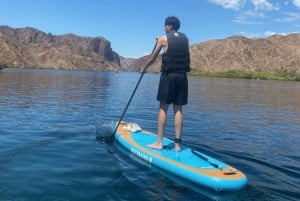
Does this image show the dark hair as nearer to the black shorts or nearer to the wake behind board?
the black shorts

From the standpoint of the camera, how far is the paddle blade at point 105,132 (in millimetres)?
13272

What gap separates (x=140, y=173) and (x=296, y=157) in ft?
18.9

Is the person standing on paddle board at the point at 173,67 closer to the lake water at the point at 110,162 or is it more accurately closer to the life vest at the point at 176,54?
the life vest at the point at 176,54

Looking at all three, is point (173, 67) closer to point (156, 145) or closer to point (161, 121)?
point (161, 121)

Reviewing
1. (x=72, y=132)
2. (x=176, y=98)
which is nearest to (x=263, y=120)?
(x=72, y=132)

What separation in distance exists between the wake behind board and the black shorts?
1.38m

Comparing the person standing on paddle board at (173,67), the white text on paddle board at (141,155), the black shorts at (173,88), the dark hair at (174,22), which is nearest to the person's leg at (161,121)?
the person standing on paddle board at (173,67)

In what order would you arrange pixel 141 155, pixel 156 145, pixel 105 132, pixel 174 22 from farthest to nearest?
1. pixel 105 132
2. pixel 156 145
3. pixel 141 155
4. pixel 174 22

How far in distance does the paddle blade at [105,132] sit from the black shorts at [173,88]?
11.0 feet

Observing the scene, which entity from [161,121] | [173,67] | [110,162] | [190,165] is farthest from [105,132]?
[190,165]

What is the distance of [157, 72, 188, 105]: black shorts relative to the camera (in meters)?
10.4

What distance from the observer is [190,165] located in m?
9.48

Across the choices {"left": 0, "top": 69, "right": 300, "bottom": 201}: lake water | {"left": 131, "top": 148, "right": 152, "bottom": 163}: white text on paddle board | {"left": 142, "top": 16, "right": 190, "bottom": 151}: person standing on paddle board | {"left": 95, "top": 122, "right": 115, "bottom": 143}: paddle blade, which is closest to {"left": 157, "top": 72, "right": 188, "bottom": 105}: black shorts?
{"left": 142, "top": 16, "right": 190, "bottom": 151}: person standing on paddle board

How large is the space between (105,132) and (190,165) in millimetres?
4696
